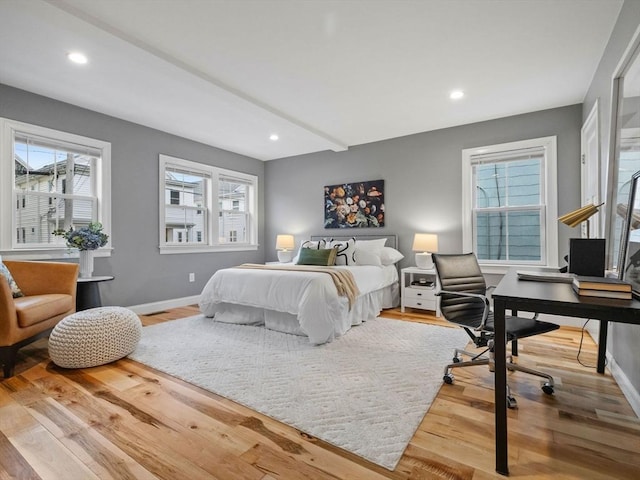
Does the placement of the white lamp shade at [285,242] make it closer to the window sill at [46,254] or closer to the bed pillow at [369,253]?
the bed pillow at [369,253]

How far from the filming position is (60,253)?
353 cm

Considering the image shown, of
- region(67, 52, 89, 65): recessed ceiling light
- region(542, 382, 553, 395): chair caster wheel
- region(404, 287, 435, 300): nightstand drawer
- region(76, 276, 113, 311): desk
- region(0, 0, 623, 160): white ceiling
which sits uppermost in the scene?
Answer: region(0, 0, 623, 160): white ceiling

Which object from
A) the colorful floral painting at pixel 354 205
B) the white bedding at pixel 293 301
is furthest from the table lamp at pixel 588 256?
the colorful floral painting at pixel 354 205

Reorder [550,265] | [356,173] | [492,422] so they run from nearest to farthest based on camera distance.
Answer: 1. [492,422]
2. [550,265]
3. [356,173]

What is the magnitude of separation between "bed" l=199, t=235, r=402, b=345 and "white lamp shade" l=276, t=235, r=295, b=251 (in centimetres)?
194

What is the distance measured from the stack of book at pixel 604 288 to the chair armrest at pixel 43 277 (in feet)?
12.7

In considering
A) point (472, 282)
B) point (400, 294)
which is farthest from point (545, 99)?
point (400, 294)

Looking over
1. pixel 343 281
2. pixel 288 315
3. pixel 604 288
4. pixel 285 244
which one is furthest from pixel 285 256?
pixel 604 288

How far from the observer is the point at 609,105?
2375mm

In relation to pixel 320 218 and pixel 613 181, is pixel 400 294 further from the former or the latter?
pixel 613 181

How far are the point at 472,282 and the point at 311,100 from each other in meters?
2.55

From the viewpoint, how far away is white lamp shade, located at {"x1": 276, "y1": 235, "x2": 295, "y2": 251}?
5730mm

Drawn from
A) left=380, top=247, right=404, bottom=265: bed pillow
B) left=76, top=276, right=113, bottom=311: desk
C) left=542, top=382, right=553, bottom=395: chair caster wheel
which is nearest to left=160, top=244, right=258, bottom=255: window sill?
left=76, top=276, right=113, bottom=311: desk

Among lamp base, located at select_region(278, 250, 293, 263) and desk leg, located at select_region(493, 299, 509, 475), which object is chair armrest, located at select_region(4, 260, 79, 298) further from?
desk leg, located at select_region(493, 299, 509, 475)
